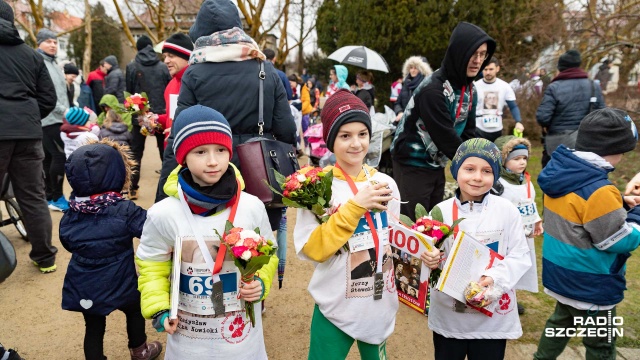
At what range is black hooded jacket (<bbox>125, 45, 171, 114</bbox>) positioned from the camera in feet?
21.5

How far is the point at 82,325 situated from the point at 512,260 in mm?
3286

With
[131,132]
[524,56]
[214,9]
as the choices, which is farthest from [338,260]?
[524,56]

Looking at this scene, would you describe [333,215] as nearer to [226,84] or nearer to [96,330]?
[226,84]

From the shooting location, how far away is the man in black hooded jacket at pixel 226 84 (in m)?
3.09

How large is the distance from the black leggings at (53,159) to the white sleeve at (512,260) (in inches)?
225

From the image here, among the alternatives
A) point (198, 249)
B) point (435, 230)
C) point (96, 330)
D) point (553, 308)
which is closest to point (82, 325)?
point (96, 330)

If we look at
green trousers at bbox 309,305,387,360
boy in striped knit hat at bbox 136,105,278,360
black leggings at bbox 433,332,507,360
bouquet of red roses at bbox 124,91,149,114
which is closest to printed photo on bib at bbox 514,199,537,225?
black leggings at bbox 433,332,507,360

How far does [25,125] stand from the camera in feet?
13.2

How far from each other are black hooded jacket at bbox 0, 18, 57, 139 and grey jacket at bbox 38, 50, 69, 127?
186 centimetres

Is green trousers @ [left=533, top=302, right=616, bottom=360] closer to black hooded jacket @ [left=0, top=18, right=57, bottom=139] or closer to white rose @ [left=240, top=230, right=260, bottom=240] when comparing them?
white rose @ [left=240, top=230, right=260, bottom=240]

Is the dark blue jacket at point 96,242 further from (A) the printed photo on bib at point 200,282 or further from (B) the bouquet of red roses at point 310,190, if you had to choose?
(B) the bouquet of red roses at point 310,190

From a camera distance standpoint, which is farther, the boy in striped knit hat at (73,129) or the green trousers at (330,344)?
the boy in striped knit hat at (73,129)

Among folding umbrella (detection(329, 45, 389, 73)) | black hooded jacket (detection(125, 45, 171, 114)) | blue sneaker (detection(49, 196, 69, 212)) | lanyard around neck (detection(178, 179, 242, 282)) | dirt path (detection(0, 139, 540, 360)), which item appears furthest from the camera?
folding umbrella (detection(329, 45, 389, 73))

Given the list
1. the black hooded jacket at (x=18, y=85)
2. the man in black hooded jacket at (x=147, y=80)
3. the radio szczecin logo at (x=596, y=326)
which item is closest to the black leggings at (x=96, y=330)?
the black hooded jacket at (x=18, y=85)
